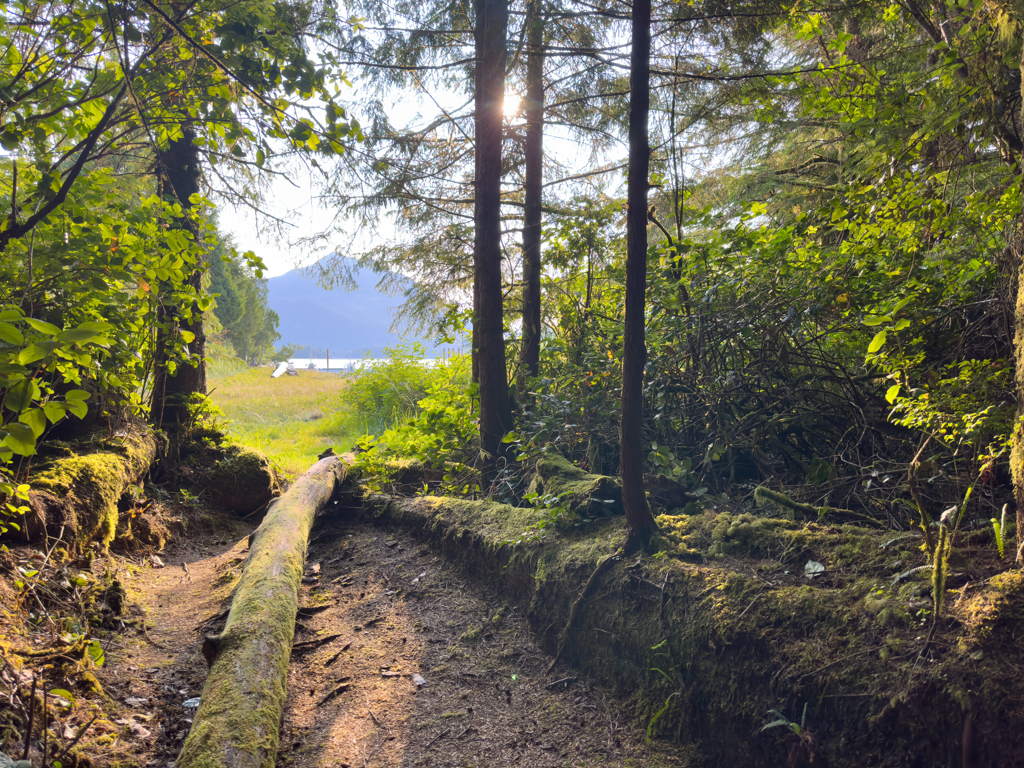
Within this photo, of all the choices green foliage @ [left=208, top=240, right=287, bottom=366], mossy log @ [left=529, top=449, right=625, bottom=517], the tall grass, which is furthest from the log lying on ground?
green foliage @ [left=208, top=240, right=287, bottom=366]

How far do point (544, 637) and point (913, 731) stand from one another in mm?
2242

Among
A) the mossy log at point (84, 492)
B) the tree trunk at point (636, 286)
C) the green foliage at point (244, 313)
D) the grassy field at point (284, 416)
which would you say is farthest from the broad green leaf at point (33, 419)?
the green foliage at point (244, 313)

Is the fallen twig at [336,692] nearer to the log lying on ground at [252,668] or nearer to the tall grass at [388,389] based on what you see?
the log lying on ground at [252,668]

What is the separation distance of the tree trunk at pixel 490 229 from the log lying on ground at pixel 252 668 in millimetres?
2970

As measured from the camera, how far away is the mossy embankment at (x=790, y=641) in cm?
203

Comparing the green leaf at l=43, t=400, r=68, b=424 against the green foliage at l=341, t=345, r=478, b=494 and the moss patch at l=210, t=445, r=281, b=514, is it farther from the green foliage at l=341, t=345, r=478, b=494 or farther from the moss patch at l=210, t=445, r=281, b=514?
the moss patch at l=210, t=445, r=281, b=514

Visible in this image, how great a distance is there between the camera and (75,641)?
9.98 feet

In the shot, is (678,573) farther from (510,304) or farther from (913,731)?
(510,304)

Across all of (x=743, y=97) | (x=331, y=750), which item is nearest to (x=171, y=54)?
(x=743, y=97)

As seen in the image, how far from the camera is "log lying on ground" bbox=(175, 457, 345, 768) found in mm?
2426

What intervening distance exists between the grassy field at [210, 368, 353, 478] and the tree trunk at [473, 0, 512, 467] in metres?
4.18

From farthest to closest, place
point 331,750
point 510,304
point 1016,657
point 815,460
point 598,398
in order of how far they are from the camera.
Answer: point 510,304
point 598,398
point 815,460
point 331,750
point 1016,657

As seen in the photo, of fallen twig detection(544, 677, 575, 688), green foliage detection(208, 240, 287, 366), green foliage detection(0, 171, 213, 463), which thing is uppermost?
green foliage detection(208, 240, 287, 366)

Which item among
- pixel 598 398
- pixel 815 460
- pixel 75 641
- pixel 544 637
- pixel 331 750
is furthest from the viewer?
pixel 598 398
